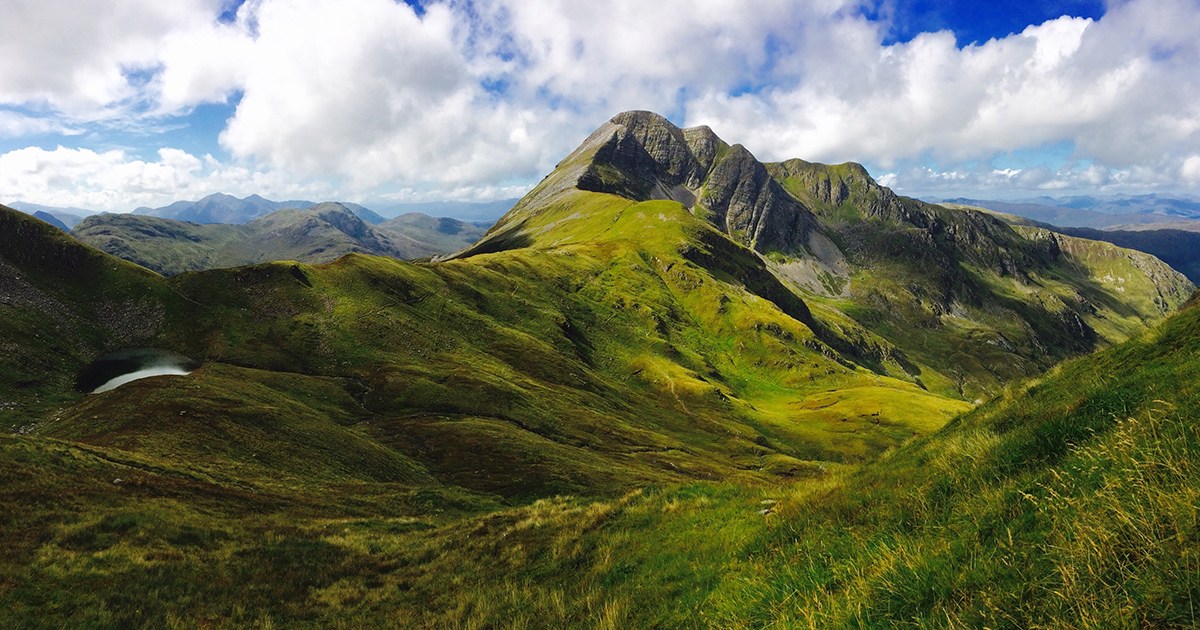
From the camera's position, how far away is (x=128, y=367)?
7819 cm

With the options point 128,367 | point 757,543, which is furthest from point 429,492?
point 128,367

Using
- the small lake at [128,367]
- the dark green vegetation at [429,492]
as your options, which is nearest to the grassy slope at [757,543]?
the dark green vegetation at [429,492]

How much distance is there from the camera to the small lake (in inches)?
2844

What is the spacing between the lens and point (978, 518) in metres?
7.53

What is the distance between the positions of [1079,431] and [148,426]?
2387 inches

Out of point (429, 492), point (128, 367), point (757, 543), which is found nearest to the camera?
point (757, 543)

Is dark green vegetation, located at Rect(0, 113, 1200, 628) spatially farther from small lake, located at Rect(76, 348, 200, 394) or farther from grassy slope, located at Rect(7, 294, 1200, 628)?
small lake, located at Rect(76, 348, 200, 394)

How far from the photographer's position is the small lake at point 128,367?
72.2 metres

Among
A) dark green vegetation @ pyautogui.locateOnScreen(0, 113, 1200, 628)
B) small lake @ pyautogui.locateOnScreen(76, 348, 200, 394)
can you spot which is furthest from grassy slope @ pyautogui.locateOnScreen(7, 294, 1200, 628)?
small lake @ pyautogui.locateOnScreen(76, 348, 200, 394)

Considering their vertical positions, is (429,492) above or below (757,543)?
below

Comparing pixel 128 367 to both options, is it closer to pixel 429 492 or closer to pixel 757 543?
pixel 429 492

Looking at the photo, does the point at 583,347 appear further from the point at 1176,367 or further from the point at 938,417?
the point at 1176,367

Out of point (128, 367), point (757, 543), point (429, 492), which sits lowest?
point (429, 492)

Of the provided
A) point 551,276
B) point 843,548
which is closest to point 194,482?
point 843,548
